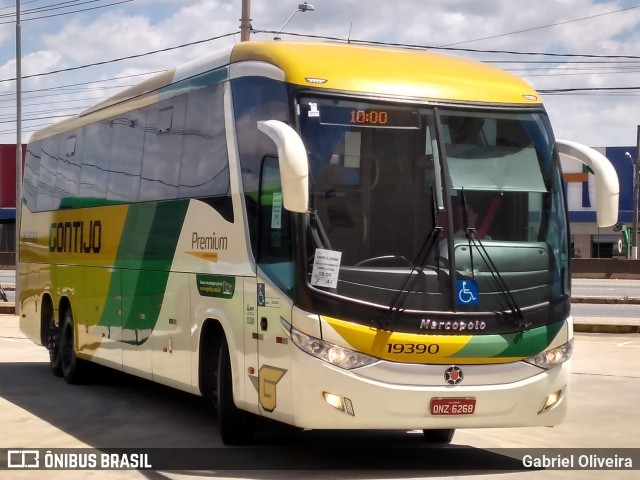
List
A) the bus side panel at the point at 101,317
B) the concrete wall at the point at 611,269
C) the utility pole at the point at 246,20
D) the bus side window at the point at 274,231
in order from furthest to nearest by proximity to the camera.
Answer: the concrete wall at the point at 611,269 < the utility pole at the point at 246,20 < the bus side panel at the point at 101,317 < the bus side window at the point at 274,231

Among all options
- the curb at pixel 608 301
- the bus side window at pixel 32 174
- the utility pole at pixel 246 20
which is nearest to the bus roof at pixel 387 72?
the bus side window at pixel 32 174

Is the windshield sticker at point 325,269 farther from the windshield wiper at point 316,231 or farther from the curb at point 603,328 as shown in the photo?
the curb at point 603,328

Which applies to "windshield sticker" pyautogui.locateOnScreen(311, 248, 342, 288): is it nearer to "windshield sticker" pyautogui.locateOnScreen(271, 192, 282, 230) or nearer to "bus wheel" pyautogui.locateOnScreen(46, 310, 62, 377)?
"windshield sticker" pyautogui.locateOnScreen(271, 192, 282, 230)

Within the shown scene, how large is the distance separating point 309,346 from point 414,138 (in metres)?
1.88

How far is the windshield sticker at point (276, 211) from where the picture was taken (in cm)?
980

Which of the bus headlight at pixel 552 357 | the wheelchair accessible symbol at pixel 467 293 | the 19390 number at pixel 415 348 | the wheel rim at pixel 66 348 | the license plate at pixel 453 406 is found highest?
the wheelchair accessible symbol at pixel 467 293

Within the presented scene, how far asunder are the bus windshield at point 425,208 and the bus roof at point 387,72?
145 mm

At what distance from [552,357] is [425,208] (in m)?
1.57

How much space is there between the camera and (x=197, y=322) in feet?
38.1

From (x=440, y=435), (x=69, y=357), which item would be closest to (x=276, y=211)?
(x=440, y=435)

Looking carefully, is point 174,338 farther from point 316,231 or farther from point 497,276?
point 497,276

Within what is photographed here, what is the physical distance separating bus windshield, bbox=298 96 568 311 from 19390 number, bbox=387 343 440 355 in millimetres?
284

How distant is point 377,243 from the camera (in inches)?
377

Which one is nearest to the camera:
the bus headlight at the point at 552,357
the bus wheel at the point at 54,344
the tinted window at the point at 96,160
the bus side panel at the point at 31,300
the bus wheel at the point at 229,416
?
the bus headlight at the point at 552,357
